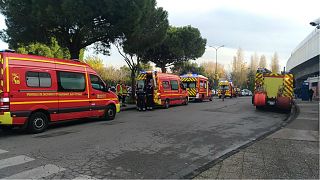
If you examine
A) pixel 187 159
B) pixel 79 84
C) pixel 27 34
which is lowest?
pixel 187 159

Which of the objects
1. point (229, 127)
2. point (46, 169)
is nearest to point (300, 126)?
point (229, 127)

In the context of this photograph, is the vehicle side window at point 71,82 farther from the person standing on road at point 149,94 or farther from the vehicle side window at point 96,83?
the person standing on road at point 149,94

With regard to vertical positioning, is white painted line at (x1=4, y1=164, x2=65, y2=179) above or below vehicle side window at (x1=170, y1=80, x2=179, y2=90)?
below

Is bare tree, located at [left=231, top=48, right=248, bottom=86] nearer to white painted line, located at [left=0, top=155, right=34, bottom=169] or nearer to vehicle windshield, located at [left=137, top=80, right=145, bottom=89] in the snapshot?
vehicle windshield, located at [left=137, top=80, right=145, bottom=89]

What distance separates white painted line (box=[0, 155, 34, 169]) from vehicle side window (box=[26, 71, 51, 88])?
4069 millimetres

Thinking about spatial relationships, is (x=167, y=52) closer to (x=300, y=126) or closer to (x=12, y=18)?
(x=12, y=18)

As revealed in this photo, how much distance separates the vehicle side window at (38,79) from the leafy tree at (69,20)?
576cm

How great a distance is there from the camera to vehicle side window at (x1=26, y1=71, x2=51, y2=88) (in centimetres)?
1076

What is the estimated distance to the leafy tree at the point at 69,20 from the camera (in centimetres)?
1636

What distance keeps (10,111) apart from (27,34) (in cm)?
1010

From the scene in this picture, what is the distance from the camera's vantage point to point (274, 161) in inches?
279

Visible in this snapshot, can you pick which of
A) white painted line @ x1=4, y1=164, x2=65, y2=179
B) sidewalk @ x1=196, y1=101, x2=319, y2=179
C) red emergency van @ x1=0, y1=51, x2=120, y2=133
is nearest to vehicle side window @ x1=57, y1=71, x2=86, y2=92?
red emergency van @ x1=0, y1=51, x2=120, y2=133

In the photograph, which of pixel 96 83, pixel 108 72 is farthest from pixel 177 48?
pixel 108 72

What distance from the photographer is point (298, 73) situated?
7088cm
